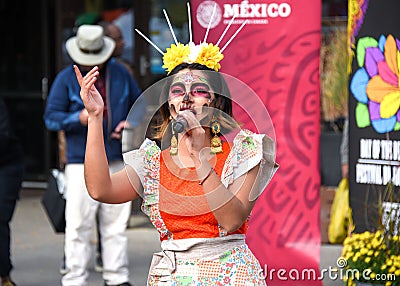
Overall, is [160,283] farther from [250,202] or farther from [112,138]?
[112,138]

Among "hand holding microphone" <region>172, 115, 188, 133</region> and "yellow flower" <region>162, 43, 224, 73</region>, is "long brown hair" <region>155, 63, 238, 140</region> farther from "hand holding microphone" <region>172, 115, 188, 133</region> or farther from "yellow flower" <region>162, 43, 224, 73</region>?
"hand holding microphone" <region>172, 115, 188, 133</region>

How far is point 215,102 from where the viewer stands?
3.44 m

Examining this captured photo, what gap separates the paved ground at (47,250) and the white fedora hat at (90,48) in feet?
5.66

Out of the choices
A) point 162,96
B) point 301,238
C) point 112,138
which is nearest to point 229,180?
point 162,96

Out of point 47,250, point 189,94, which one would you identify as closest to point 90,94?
point 189,94

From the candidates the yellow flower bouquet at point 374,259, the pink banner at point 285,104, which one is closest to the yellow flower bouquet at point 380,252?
the yellow flower bouquet at point 374,259

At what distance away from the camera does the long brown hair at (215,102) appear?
3.43m

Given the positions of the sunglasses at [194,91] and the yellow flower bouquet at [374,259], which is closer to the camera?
the sunglasses at [194,91]

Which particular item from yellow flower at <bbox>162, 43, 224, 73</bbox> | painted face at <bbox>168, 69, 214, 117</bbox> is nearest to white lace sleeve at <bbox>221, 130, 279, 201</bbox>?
painted face at <bbox>168, 69, 214, 117</bbox>

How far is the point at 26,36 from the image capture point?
37.5 feet

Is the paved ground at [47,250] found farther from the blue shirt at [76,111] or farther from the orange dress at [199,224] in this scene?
the orange dress at [199,224]

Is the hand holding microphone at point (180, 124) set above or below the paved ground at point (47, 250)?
above

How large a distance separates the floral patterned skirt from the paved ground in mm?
3297

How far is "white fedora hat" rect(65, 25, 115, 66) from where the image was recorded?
6668mm
